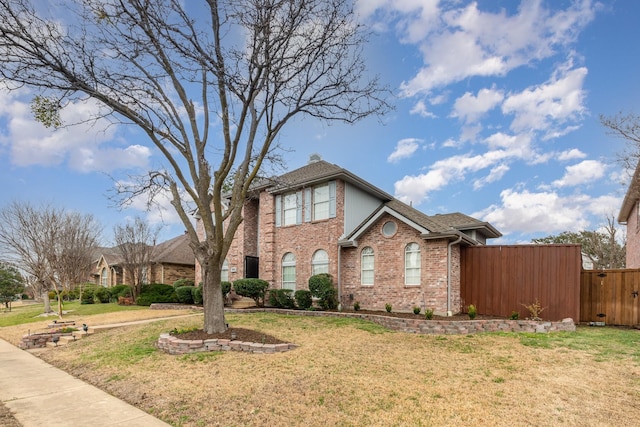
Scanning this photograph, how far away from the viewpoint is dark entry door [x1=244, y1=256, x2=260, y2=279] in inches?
750

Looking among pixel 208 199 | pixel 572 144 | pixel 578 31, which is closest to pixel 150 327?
pixel 208 199

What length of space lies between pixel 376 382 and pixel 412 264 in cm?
834

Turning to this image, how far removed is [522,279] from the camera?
498 inches

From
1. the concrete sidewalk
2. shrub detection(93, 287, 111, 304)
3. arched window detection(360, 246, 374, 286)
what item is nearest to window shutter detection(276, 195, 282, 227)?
arched window detection(360, 246, 374, 286)

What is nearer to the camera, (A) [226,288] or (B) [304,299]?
(B) [304,299]

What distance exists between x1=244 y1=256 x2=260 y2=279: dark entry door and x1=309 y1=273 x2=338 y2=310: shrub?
5245 mm

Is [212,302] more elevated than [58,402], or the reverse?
[212,302]

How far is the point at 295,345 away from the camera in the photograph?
843 centimetres

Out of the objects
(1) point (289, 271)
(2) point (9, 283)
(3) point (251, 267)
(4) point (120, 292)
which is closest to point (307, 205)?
(1) point (289, 271)

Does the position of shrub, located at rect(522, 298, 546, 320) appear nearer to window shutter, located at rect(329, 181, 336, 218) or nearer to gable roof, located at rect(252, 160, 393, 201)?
gable roof, located at rect(252, 160, 393, 201)

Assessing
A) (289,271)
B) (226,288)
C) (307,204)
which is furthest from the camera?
(226,288)

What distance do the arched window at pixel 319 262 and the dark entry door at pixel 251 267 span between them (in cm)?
417

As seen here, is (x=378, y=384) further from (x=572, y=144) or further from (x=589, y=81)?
(x=572, y=144)

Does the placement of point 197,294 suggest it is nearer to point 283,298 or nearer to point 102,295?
point 283,298
